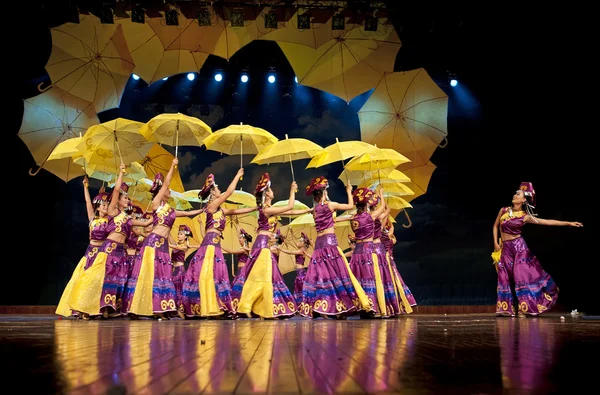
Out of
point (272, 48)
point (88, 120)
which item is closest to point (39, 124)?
point (88, 120)

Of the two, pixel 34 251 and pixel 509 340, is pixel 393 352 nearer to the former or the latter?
pixel 509 340

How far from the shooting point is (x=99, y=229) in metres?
7.48

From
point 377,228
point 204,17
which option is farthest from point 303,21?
point 377,228

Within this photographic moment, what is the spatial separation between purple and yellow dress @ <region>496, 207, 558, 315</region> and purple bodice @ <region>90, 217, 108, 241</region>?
518 cm

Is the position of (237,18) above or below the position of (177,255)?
above

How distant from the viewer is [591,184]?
1017 cm

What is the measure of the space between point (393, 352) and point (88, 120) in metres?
9.05

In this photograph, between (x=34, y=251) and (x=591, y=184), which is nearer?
(x=591, y=184)

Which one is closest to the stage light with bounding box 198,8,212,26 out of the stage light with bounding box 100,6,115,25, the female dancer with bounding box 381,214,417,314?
the stage light with bounding box 100,6,115,25

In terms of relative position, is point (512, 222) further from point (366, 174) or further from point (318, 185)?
point (318, 185)

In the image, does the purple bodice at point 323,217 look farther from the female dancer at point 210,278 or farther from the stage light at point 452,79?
the stage light at point 452,79

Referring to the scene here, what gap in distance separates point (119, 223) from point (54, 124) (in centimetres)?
367

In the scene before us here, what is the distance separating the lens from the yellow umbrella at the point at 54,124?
9.86m

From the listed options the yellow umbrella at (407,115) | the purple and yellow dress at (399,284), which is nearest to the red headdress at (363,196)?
the purple and yellow dress at (399,284)
